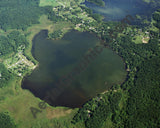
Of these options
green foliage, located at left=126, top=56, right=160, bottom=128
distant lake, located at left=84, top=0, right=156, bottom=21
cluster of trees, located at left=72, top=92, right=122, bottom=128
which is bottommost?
cluster of trees, located at left=72, top=92, right=122, bottom=128

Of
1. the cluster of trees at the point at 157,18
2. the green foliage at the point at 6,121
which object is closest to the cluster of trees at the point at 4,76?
the green foliage at the point at 6,121

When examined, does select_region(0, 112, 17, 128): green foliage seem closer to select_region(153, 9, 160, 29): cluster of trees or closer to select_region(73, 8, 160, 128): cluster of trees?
select_region(73, 8, 160, 128): cluster of trees

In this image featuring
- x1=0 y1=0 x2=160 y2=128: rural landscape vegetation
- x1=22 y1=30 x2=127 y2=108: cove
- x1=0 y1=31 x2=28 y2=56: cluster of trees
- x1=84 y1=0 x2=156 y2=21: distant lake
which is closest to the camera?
x1=0 y1=0 x2=160 y2=128: rural landscape vegetation

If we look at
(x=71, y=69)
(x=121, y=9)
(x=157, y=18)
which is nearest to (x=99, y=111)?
(x=71, y=69)

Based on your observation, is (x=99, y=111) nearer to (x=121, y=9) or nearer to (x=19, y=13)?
(x=121, y=9)

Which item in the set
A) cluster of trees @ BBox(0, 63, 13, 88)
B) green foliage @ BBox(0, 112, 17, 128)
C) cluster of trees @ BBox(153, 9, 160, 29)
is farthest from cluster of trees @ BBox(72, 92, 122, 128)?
cluster of trees @ BBox(153, 9, 160, 29)
